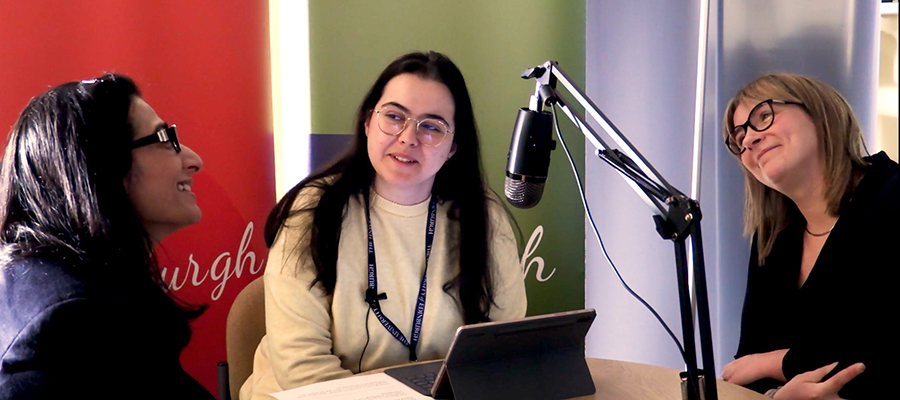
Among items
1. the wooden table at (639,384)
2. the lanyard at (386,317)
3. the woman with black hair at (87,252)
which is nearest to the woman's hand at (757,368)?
the wooden table at (639,384)

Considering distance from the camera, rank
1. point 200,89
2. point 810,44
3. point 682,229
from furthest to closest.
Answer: point 810,44 → point 200,89 → point 682,229

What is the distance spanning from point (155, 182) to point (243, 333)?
0.50m

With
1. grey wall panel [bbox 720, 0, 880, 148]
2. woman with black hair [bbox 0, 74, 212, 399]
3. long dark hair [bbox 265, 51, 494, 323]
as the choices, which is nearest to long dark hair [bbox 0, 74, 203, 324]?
woman with black hair [bbox 0, 74, 212, 399]

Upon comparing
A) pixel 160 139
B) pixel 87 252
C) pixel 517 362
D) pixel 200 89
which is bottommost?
pixel 517 362

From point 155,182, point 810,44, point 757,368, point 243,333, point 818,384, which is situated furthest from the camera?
point 810,44

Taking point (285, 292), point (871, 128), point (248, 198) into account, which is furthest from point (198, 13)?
point (871, 128)

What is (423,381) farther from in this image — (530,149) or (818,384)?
(818,384)

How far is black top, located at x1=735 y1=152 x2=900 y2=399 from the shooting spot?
1998mm

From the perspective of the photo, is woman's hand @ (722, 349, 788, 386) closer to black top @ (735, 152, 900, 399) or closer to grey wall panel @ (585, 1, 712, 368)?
black top @ (735, 152, 900, 399)

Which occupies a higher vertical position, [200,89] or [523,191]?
[200,89]

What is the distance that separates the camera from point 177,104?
2.44 m

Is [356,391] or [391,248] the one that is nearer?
[356,391]

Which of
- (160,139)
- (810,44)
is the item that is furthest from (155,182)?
(810,44)

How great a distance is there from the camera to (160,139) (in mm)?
1782
